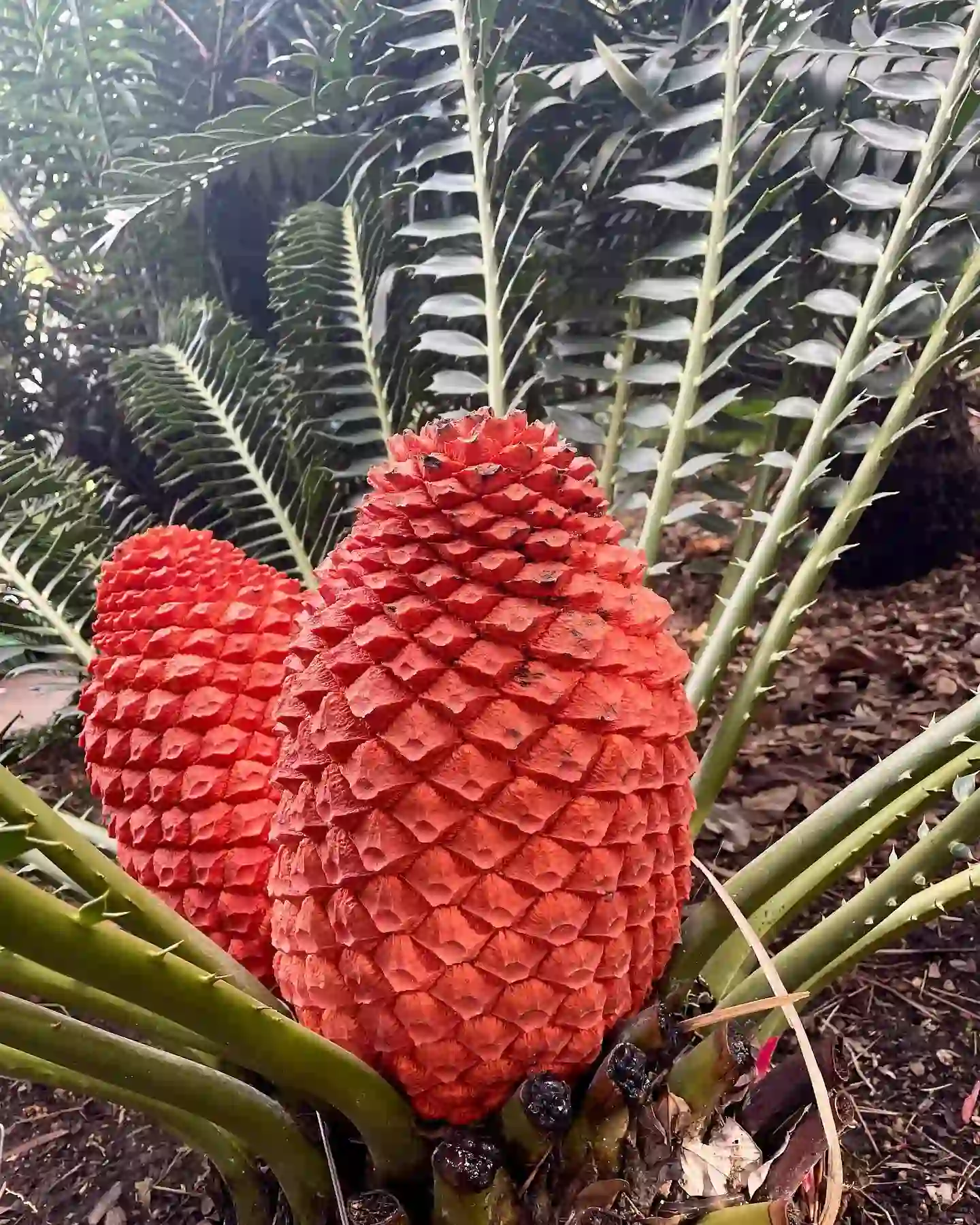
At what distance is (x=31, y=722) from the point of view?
1.16 meters

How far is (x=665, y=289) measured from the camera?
84 centimetres

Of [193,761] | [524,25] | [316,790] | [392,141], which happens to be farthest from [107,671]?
[524,25]

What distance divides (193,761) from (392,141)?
0.80 meters

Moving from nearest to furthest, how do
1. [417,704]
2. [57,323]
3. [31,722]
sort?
[417,704], [31,722], [57,323]

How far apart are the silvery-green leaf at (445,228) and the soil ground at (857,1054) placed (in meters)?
0.65

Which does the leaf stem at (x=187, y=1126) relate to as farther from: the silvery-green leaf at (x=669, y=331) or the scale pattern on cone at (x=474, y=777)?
the silvery-green leaf at (x=669, y=331)

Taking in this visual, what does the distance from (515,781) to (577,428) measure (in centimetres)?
57

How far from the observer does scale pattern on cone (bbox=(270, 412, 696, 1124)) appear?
1.45ft

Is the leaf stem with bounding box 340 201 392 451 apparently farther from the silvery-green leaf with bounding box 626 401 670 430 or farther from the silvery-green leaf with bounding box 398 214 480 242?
the silvery-green leaf with bounding box 626 401 670 430

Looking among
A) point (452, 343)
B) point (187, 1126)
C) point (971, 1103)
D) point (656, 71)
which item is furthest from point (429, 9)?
point (971, 1103)

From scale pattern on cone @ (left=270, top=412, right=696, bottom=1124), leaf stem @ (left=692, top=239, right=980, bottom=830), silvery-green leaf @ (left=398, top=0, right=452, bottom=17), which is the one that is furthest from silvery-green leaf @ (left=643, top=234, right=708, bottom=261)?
scale pattern on cone @ (left=270, top=412, right=696, bottom=1124)

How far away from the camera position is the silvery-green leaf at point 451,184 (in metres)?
0.90

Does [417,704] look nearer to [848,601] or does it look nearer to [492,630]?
[492,630]

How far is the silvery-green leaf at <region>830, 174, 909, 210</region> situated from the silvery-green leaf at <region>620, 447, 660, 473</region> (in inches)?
10.2
